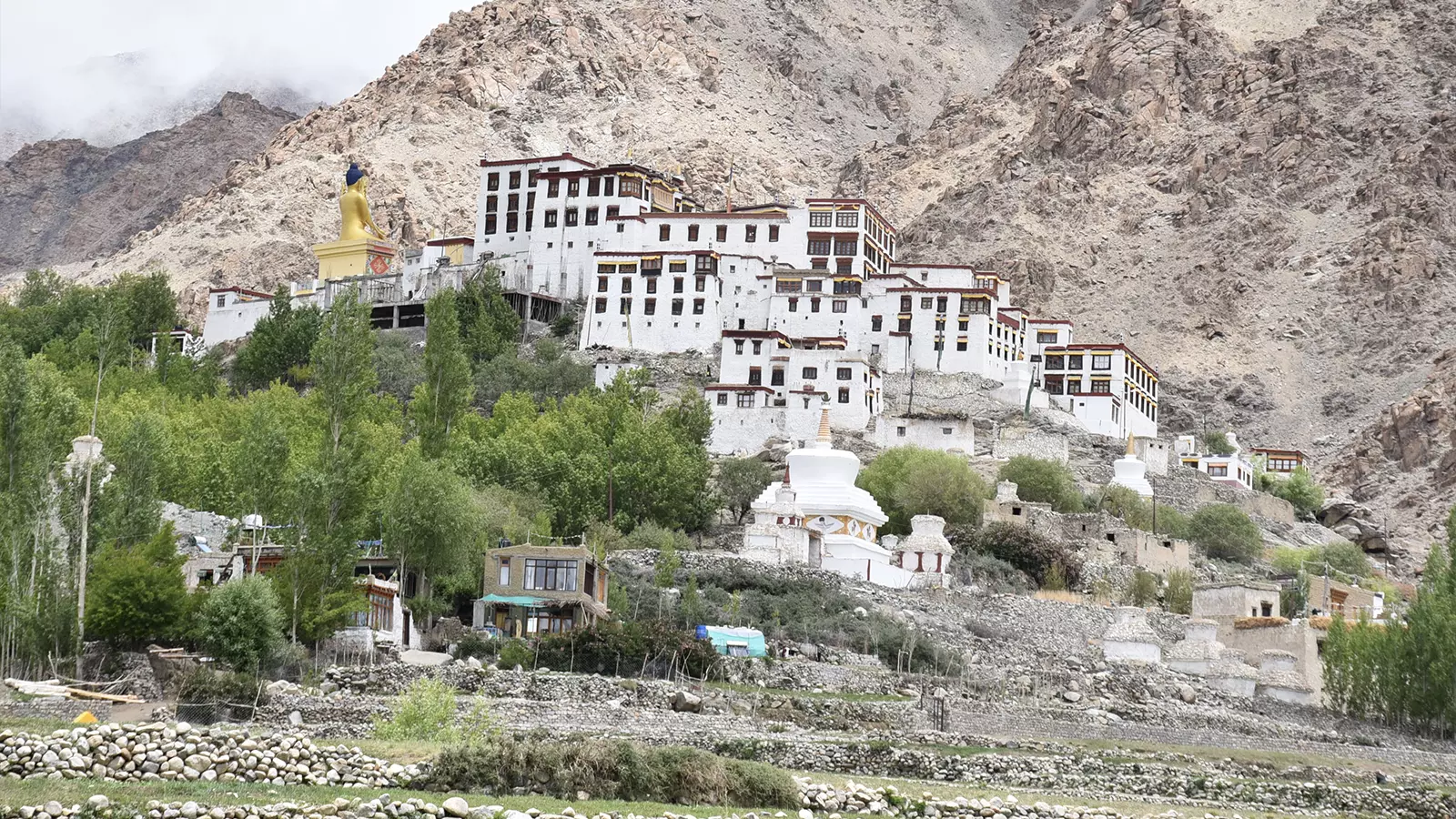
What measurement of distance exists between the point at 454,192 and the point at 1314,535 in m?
70.8

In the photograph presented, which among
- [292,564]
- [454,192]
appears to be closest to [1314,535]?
[292,564]

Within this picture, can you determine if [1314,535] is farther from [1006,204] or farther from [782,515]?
[1006,204]

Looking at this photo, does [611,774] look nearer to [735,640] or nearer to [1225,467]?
[735,640]

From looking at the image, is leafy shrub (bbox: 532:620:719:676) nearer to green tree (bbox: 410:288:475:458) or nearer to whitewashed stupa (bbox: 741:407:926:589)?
whitewashed stupa (bbox: 741:407:926:589)

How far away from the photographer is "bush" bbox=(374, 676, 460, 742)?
119 ft

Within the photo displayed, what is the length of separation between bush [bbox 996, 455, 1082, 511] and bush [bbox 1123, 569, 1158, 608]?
9635mm

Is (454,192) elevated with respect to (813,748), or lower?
elevated

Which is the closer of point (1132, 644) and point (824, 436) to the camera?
point (1132, 644)

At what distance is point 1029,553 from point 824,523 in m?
8.36

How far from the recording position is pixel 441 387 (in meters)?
74.6

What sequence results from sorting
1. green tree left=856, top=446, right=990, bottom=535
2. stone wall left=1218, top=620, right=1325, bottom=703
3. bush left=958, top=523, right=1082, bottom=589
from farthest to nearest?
1. green tree left=856, top=446, right=990, bottom=535
2. bush left=958, top=523, right=1082, bottom=589
3. stone wall left=1218, top=620, right=1325, bottom=703

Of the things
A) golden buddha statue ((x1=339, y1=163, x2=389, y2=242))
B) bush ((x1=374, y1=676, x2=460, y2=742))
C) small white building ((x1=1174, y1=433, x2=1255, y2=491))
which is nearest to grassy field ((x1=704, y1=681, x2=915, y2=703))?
bush ((x1=374, y1=676, x2=460, y2=742))

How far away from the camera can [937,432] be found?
94375 mm

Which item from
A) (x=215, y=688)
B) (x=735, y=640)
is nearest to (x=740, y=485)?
(x=735, y=640)
